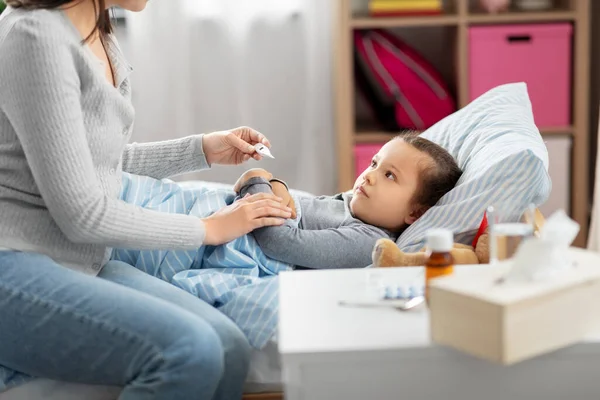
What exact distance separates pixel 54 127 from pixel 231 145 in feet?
1.74

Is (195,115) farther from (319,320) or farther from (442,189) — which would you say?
(319,320)

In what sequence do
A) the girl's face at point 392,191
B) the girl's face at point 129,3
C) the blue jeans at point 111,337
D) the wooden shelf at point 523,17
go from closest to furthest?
the blue jeans at point 111,337
the girl's face at point 129,3
the girl's face at point 392,191
the wooden shelf at point 523,17

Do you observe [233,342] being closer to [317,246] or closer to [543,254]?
[317,246]

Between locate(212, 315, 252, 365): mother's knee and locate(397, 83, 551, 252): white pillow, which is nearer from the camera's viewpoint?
locate(212, 315, 252, 365): mother's knee

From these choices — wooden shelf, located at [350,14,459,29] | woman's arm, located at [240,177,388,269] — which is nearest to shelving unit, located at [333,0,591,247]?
wooden shelf, located at [350,14,459,29]

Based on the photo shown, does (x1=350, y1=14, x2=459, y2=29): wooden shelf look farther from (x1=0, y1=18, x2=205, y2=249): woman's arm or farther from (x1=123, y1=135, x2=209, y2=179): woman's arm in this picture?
Result: (x1=0, y1=18, x2=205, y2=249): woman's arm

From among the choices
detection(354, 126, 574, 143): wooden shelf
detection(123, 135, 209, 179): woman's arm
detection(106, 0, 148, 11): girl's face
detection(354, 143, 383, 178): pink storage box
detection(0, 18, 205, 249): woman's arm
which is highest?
detection(106, 0, 148, 11): girl's face

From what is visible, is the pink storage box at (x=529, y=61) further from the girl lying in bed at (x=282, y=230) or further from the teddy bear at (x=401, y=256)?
the teddy bear at (x=401, y=256)

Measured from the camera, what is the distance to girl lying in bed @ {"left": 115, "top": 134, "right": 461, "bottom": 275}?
1.62 m

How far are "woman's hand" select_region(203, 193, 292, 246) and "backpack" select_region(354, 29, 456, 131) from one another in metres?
1.41

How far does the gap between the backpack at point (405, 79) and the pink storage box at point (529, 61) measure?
12 centimetres

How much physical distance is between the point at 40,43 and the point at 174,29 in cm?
186

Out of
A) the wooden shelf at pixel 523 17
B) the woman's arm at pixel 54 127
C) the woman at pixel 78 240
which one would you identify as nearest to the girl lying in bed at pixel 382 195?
the woman at pixel 78 240

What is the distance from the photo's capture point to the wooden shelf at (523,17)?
2.91 metres
